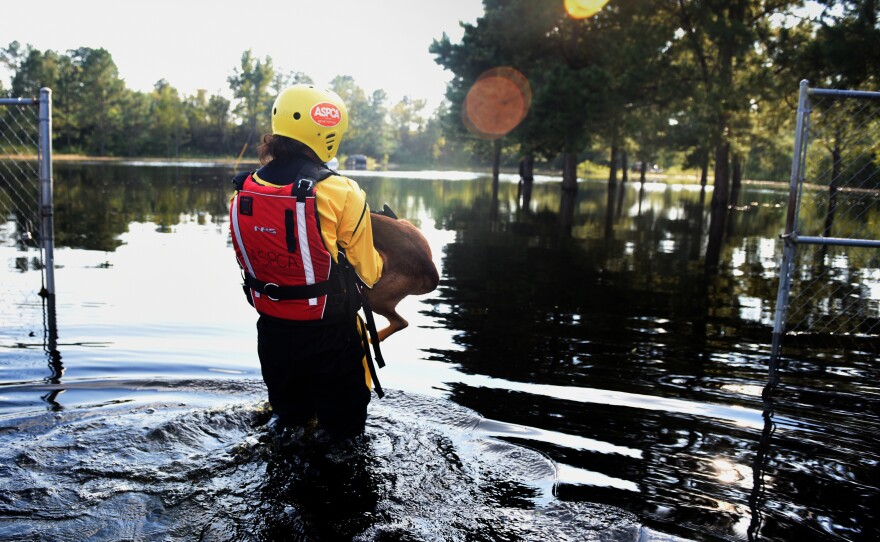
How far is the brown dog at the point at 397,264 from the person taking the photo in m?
3.87

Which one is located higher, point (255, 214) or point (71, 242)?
point (255, 214)

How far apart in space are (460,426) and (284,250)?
1.91m

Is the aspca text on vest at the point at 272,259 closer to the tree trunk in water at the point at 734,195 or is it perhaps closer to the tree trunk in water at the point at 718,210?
the tree trunk in water at the point at 718,210

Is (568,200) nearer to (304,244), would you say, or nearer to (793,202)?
(793,202)

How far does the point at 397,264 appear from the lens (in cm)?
391

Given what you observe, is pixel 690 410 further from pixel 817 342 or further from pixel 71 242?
pixel 71 242

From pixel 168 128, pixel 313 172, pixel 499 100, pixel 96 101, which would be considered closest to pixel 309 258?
pixel 313 172

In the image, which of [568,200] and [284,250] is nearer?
[284,250]

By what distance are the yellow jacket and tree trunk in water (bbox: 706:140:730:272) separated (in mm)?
11585

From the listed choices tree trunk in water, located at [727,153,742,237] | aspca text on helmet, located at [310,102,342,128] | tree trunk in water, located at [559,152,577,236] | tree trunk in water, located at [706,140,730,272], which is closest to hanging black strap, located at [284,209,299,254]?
aspca text on helmet, located at [310,102,342,128]

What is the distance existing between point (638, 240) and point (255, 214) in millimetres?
14776

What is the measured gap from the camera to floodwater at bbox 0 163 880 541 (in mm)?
3275

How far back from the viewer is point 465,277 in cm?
1091

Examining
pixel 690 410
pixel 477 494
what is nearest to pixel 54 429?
pixel 477 494
